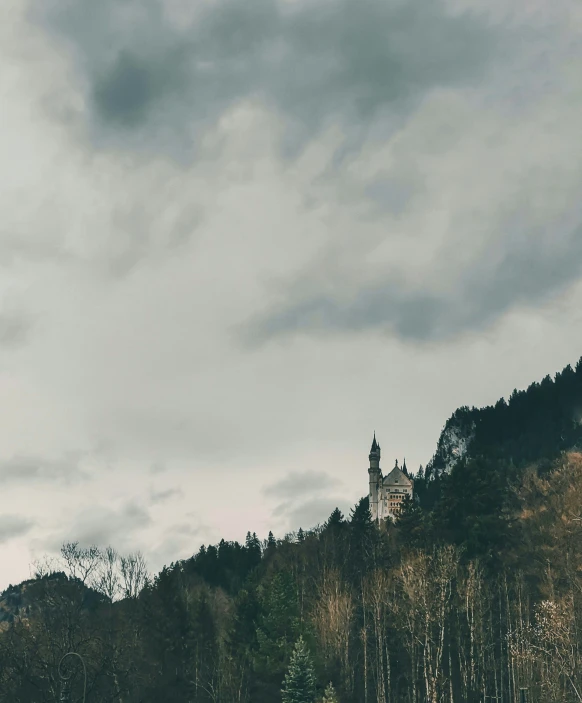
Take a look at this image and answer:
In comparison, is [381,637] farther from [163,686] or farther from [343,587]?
[163,686]

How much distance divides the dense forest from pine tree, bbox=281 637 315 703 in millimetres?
125

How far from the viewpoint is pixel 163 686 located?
218 feet

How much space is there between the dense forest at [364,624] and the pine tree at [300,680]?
0.12m

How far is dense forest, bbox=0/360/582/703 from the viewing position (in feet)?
194

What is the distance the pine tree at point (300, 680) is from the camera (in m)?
59.3

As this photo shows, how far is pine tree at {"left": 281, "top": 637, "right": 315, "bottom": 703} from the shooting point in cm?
5928

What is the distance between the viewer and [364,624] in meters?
72.4

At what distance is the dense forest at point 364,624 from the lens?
5928 cm

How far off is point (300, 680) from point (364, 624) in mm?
14083

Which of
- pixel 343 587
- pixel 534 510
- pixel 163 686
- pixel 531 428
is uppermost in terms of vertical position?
pixel 531 428

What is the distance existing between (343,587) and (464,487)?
643 inches

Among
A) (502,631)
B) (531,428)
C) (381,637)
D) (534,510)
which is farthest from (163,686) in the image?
(531,428)

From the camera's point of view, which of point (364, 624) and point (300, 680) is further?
point (364, 624)

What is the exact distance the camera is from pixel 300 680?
59656 mm
